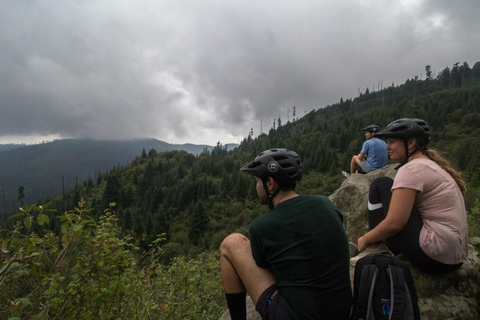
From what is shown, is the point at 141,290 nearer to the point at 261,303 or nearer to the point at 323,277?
the point at 261,303

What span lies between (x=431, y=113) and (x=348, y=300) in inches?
5043

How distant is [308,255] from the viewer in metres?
2.07

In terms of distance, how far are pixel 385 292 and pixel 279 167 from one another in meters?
1.46

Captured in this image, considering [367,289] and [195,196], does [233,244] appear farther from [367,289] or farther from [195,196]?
[195,196]

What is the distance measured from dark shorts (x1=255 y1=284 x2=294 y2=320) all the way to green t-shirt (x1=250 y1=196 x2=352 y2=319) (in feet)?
0.18

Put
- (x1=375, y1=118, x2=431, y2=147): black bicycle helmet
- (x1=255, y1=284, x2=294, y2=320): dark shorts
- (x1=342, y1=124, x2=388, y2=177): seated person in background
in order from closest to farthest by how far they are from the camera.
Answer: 1. (x1=255, y1=284, x2=294, y2=320): dark shorts
2. (x1=375, y1=118, x2=431, y2=147): black bicycle helmet
3. (x1=342, y1=124, x2=388, y2=177): seated person in background

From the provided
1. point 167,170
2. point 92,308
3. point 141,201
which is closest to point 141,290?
point 92,308

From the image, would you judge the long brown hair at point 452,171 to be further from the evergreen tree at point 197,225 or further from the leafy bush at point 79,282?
the evergreen tree at point 197,225

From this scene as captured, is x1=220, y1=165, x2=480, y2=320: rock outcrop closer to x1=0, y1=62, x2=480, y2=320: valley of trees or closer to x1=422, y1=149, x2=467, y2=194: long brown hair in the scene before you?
x1=422, y1=149, x2=467, y2=194: long brown hair

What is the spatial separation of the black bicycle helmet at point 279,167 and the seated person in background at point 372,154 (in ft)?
19.3

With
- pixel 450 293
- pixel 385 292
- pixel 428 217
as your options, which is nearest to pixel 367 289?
pixel 385 292

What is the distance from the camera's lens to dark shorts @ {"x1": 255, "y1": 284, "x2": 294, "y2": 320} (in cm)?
215

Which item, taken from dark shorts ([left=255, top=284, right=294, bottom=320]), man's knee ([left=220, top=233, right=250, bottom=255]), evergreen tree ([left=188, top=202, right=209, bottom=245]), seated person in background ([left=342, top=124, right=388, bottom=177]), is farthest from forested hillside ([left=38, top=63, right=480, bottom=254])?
dark shorts ([left=255, top=284, right=294, bottom=320])

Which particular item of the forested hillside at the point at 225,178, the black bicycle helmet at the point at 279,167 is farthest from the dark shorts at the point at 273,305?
the forested hillside at the point at 225,178
